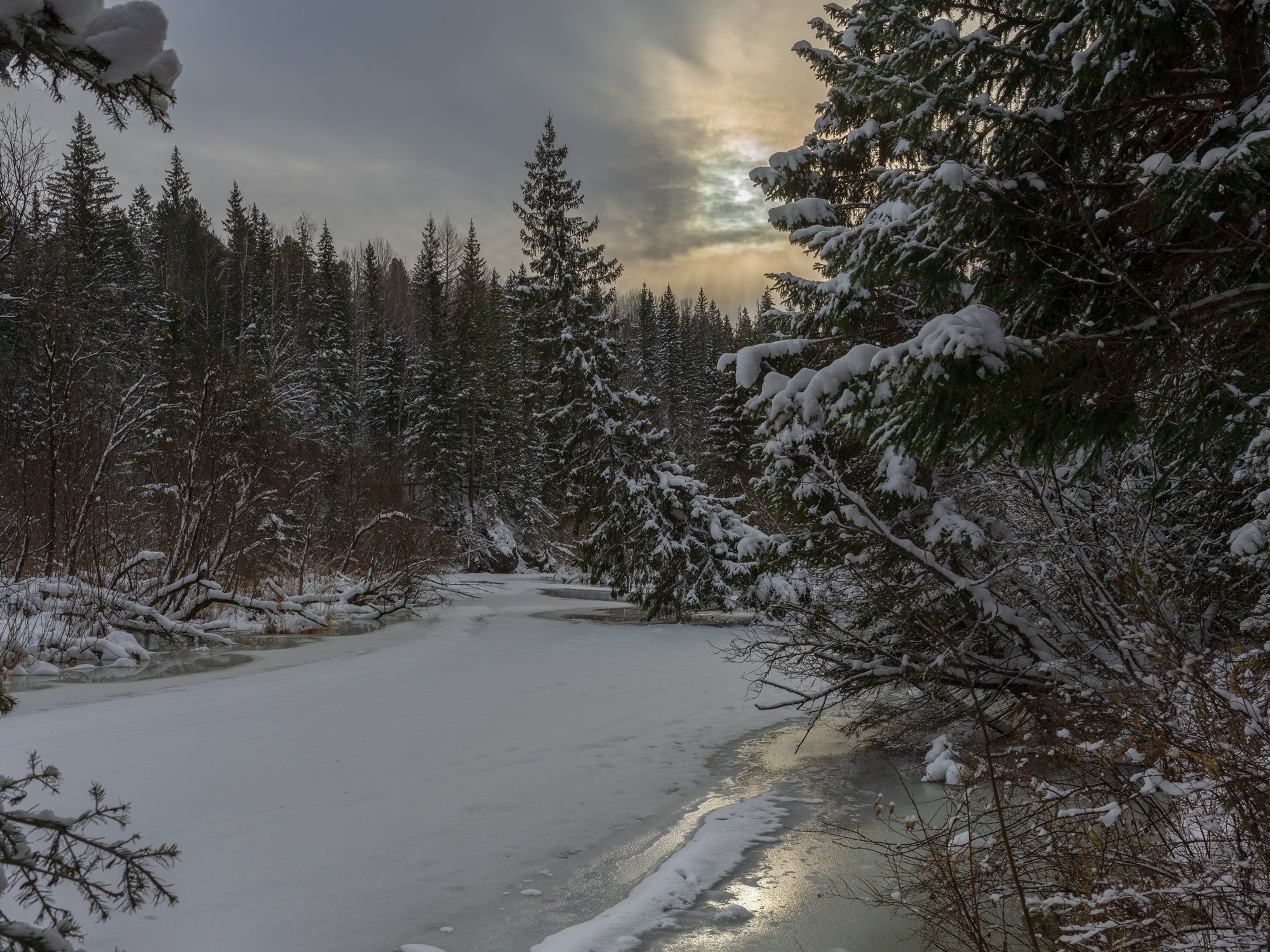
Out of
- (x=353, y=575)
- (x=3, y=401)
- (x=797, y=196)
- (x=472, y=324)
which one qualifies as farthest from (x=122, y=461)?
(x=472, y=324)

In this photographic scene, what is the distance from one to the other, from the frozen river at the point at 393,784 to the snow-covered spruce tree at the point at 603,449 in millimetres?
5915

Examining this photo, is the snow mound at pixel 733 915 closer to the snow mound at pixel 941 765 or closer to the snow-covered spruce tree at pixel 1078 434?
the snow-covered spruce tree at pixel 1078 434

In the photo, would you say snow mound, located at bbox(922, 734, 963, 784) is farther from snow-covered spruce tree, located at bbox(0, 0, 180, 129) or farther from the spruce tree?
the spruce tree

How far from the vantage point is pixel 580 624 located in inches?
629

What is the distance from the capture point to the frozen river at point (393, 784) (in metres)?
3.66

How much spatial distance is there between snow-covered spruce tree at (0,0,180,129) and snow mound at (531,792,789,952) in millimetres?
3544

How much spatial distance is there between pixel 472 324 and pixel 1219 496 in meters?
36.8

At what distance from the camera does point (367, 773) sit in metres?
5.73

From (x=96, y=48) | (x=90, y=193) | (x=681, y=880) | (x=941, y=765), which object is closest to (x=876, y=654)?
(x=941, y=765)

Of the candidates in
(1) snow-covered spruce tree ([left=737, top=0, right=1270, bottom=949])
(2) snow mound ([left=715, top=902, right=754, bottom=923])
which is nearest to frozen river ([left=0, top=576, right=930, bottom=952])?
(2) snow mound ([left=715, top=902, right=754, bottom=923])

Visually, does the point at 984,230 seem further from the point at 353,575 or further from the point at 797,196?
A: the point at 353,575

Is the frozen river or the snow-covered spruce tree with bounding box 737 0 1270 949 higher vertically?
the snow-covered spruce tree with bounding box 737 0 1270 949

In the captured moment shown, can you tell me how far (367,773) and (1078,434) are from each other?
5.30 meters

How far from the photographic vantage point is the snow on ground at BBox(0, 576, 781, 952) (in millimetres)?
3713
